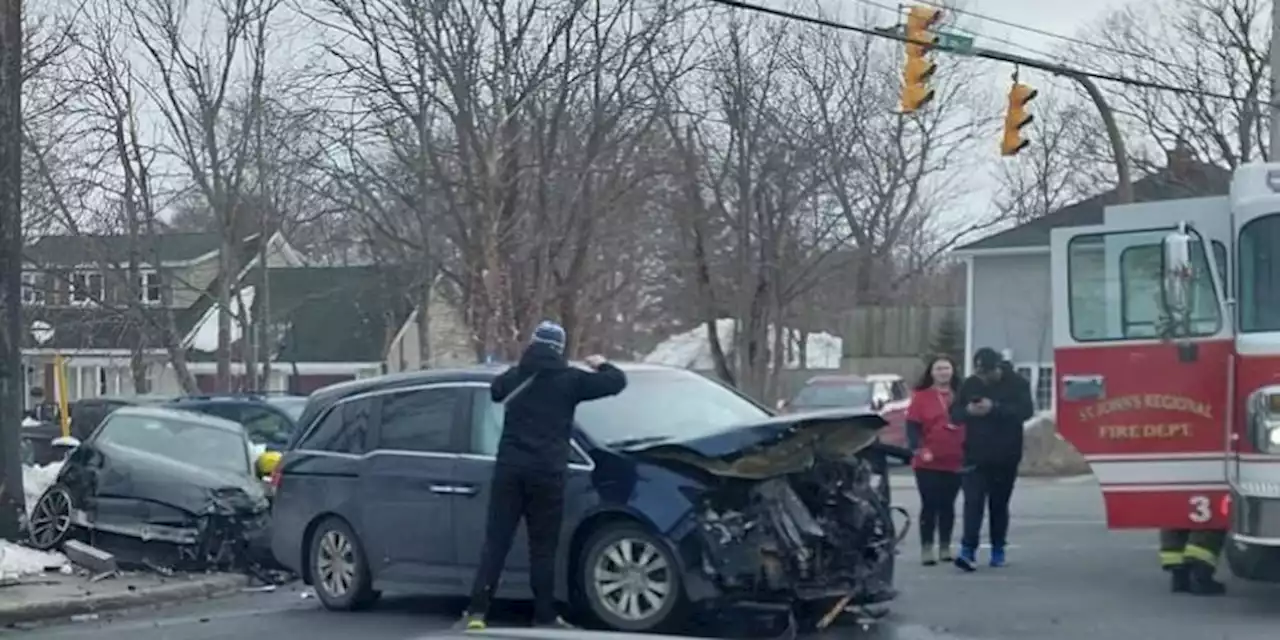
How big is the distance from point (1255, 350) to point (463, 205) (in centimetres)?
1653

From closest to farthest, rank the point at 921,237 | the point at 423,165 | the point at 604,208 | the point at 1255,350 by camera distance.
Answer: the point at 1255,350 → the point at 423,165 → the point at 604,208 → the point at 921,237

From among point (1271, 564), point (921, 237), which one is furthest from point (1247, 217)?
point (921, 237)

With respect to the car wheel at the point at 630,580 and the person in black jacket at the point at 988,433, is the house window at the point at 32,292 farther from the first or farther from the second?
the car wheel at the point at 630,580

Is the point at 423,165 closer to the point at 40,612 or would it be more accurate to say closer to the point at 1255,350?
the point at 40,612

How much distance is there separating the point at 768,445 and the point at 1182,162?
35981 millimetres

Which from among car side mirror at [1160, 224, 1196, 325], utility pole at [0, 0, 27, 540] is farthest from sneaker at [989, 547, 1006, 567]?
utility pole at [0, 0, 27, 540]

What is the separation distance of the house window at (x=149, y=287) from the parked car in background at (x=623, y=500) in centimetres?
2936

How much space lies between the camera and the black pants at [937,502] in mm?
15000

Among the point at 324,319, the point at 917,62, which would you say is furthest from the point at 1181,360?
the point at 324,319

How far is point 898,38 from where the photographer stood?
71.2ft

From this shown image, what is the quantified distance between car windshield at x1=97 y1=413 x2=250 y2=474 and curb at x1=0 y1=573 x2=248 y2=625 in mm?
1558

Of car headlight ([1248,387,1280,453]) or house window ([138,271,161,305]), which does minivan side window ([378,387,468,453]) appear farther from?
house window ([138,271,161,305])

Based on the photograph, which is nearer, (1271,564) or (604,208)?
(1271,564)

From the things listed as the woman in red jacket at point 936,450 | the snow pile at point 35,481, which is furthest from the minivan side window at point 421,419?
the snow pile at point 35,481
